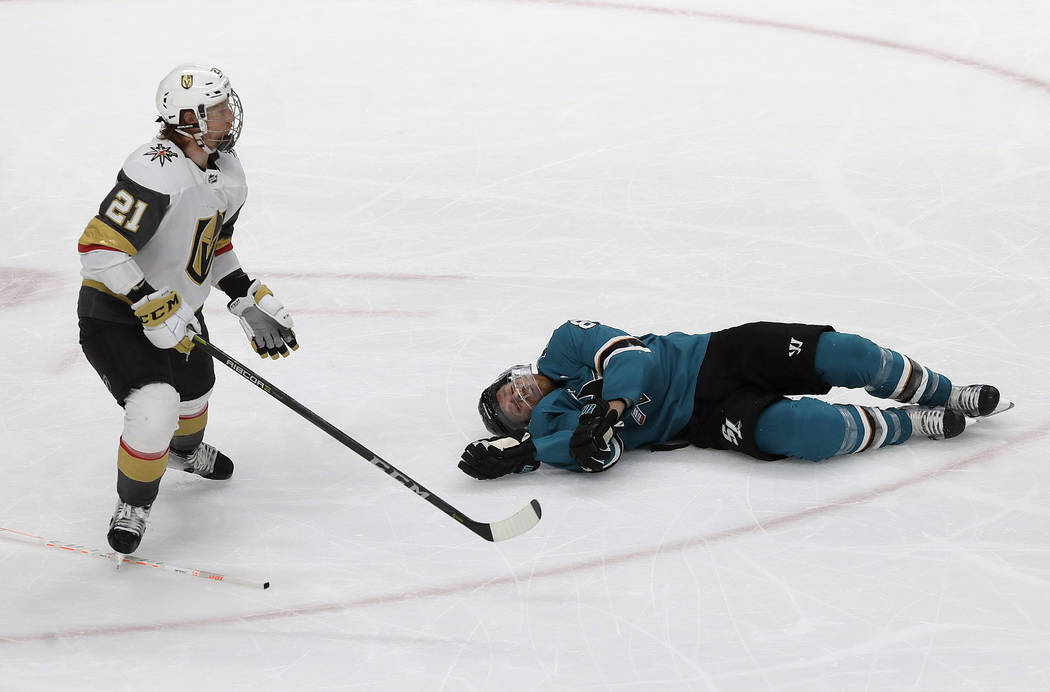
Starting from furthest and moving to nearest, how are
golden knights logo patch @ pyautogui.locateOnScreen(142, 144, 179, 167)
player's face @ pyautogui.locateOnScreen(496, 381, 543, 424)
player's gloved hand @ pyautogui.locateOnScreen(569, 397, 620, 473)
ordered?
player's face @ pyautogui.locateOnScreen(496, 381, 543, 424)
player's gloved hand @ pyautogui.locateOnScreen(569, 397, 620, 473)
golden knights logo patch @ pyautogui.locateOnScreen(142, 144, 179, 167)

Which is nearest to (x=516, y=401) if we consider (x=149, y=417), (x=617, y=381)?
(x=617, y=381)

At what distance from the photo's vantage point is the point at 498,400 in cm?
352

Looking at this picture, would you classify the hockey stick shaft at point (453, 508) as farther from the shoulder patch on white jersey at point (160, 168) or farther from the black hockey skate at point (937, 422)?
the black hockey skate at point (937, 422)

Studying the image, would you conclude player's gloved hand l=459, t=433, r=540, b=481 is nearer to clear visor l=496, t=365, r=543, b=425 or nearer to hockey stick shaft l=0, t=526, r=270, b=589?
clear visor l=496, t=365, r=543, b=425

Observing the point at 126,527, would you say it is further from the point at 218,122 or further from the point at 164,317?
the point at 218,122

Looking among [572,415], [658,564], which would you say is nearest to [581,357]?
[572,415]

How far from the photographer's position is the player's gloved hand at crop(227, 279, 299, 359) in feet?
10.9

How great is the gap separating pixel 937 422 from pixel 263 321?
186 cm

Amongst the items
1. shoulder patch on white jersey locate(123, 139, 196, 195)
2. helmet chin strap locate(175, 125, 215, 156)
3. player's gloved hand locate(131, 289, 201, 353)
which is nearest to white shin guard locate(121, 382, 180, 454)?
player's gloved hand locate(131, 289, 201, 353)

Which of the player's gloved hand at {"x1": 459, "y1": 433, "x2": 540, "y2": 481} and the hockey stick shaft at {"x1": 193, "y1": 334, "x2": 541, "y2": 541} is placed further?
the player's gloved hand at {"x1": 459, "y1": 433, "x2": 540, "y2": 481}

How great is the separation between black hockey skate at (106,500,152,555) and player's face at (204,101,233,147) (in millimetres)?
928

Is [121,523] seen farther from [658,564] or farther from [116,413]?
[658,564]

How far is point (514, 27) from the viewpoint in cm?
719

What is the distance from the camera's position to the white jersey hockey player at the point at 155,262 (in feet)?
9.49
